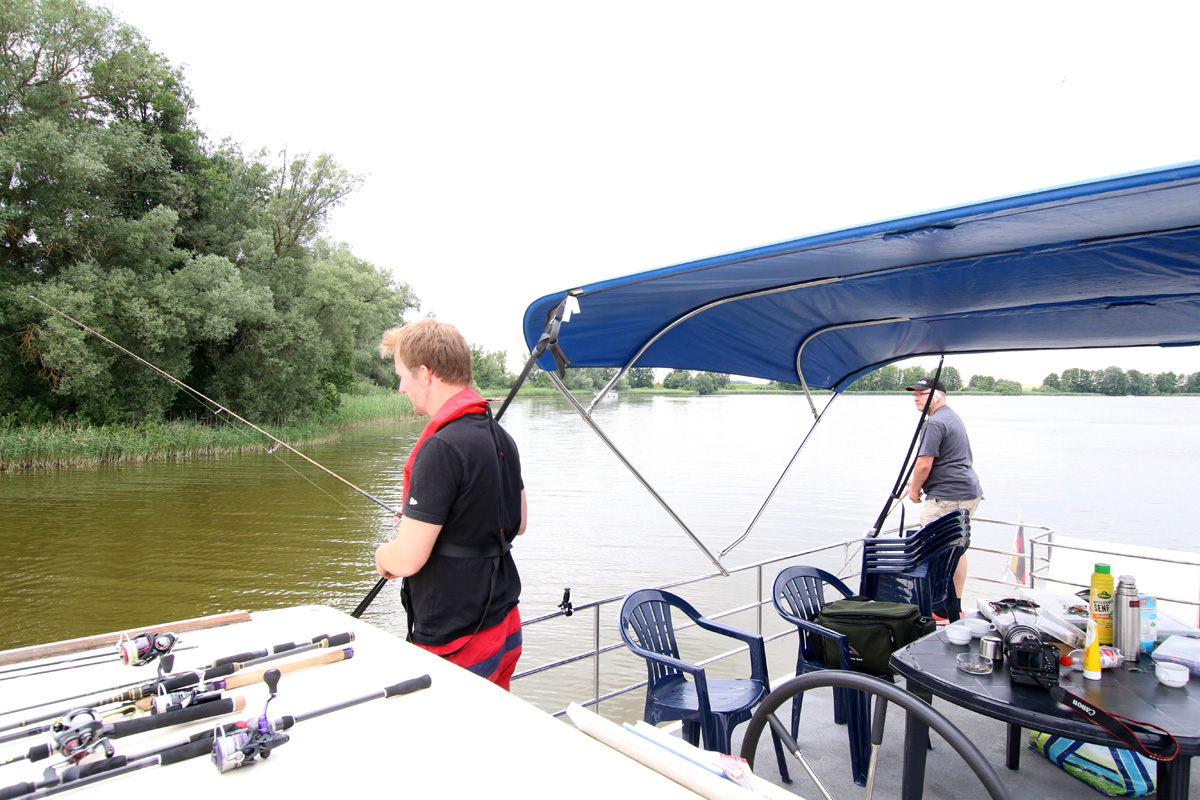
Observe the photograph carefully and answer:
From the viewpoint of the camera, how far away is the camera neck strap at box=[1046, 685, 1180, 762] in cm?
173

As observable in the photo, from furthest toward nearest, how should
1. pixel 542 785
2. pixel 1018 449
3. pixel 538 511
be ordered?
pixel 1018 449, pixel 538 511, pixel 542 785

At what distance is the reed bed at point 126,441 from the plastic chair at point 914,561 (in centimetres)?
1757

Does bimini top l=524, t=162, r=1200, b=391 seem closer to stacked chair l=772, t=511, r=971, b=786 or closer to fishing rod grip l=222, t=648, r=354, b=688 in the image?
stacked chair l=772, t=511, r=971, b=786

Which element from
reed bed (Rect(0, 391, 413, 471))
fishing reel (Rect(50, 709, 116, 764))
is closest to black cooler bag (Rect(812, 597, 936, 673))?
fishing reel (Rect(50, 709, 116, 764))

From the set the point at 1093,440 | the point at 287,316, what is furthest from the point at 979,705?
the point at 1093,440

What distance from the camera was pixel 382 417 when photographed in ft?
102

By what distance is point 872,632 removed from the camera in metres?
2.86

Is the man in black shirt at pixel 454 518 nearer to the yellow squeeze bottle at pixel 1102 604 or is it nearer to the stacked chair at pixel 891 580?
the stacked chair at pixel 891 580

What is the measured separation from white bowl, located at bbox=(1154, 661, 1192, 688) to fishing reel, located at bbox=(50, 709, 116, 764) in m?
2.71

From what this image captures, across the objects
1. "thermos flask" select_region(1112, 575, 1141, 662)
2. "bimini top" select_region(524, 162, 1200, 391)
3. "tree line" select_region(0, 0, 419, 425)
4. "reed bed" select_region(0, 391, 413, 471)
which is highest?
"tree line" select_region(0, 0, 419, 425)

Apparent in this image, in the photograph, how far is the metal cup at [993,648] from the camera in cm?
224

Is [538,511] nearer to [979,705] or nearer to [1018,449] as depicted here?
[979,705]

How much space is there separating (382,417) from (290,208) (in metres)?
9.74

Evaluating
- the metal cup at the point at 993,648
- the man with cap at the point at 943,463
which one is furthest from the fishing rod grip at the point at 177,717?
the man with cap at the point at 943,463
